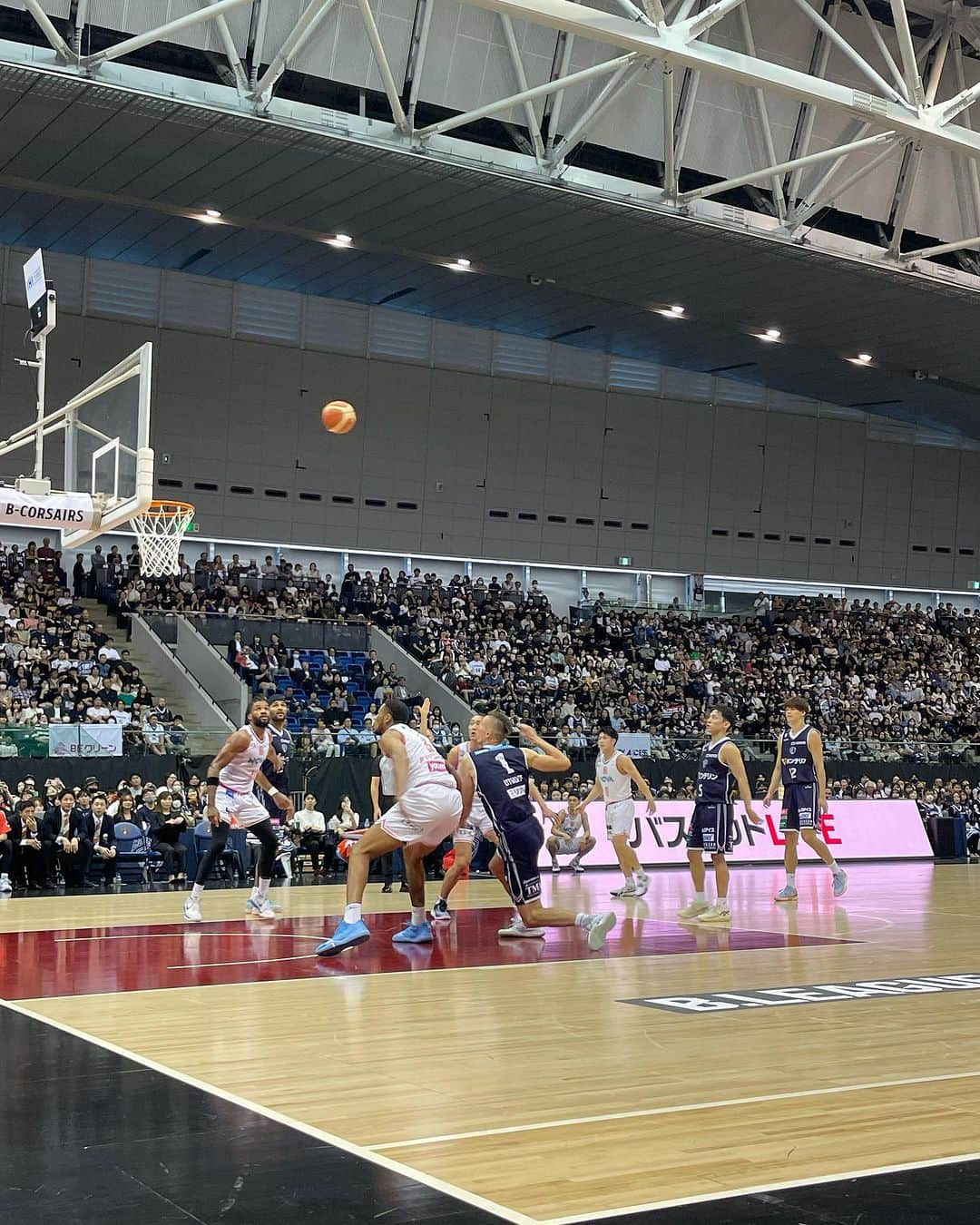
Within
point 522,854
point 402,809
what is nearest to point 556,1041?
point 402,809

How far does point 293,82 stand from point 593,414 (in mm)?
17422

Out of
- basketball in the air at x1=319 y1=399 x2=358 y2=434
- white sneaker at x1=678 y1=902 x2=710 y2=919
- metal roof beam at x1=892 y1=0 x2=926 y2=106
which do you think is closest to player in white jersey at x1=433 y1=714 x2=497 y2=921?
white sneaker at x1=678 y1=902 x2=710 y2=919

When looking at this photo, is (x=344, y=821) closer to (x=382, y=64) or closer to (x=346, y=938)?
(x=382, y=64)

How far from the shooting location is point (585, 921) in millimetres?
10180

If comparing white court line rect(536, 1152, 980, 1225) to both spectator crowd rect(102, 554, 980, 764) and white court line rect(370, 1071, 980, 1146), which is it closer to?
white court line rect(370, 1071, 980, 1146)

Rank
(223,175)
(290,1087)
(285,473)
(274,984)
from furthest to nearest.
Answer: (285,473)
(223,175)
(274,984)
(290,1087)

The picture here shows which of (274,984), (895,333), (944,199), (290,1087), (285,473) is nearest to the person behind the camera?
(290,1087)

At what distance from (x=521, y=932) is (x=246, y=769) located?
2900 millimetres

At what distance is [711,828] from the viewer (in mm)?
13453

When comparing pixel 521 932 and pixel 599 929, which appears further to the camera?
pixel 521 932

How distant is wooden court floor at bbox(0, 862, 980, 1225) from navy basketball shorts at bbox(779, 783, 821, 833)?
9.13ft

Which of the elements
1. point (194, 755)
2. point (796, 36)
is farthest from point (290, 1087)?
point (796, 36)

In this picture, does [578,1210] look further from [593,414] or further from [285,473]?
[593,414]

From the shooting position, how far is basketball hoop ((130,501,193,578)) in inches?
818
